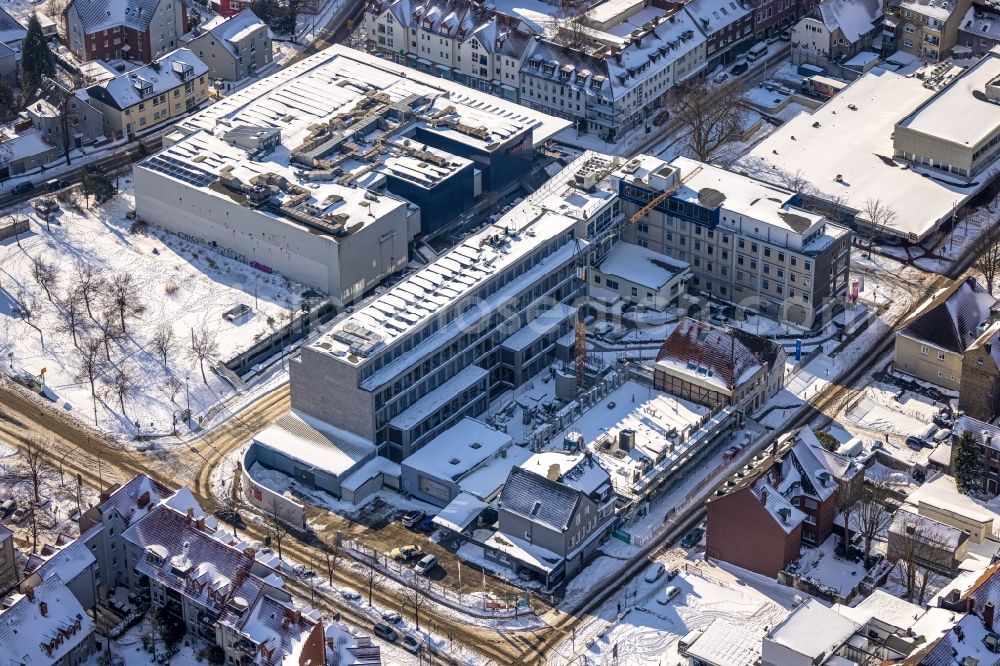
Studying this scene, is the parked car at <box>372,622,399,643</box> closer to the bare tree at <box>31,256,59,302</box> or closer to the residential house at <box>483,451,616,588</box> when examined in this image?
the residential house at <box>483,451,616,588</box>

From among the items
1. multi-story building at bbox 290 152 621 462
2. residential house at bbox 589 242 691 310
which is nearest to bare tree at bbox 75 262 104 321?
multi-story building at bbox 290 152 621 462

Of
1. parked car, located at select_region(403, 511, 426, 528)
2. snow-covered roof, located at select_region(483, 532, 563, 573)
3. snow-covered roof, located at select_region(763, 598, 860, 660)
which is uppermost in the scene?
snow-covered roof, located at select_region(763, 598, 860, 660)

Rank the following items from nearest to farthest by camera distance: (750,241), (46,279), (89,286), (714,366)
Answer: (714,366) → (750,241) → (89,286) → (46,279)

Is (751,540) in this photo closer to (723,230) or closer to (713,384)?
(713,384)

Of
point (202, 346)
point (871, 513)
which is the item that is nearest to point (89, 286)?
point (202, 346)

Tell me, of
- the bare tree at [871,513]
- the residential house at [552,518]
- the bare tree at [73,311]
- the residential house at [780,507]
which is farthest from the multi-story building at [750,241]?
the bare tree at [73,311]

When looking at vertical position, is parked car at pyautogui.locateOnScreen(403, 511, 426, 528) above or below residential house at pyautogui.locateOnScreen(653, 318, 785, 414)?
below

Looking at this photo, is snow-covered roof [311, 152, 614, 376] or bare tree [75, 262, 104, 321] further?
bare tree [75, 262, 104, 321]

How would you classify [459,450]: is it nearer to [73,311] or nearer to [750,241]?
[750,241]
